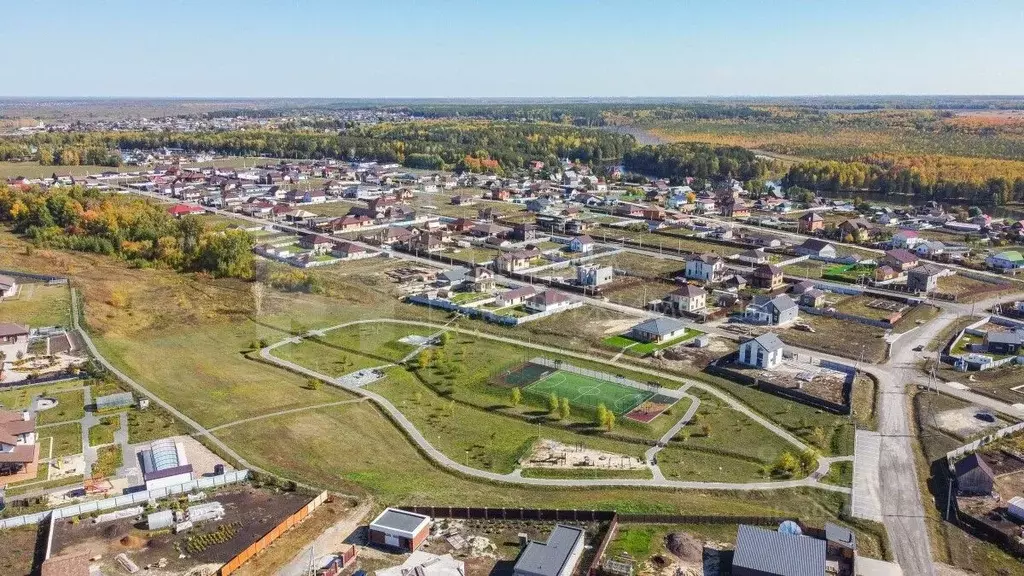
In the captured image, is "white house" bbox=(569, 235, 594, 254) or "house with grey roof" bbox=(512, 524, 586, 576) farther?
"white house" bbox=(569, 235, 594, 254)

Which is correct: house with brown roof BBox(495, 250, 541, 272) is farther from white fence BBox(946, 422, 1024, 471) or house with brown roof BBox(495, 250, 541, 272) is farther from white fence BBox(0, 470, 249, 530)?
white fence BBox(946, 422, 1024, 471)

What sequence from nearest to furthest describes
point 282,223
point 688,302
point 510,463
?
point 510,463
point 688,302
point 282,223

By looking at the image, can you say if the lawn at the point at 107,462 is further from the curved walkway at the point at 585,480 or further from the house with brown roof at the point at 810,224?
the house with brown roof at the point at 810,224

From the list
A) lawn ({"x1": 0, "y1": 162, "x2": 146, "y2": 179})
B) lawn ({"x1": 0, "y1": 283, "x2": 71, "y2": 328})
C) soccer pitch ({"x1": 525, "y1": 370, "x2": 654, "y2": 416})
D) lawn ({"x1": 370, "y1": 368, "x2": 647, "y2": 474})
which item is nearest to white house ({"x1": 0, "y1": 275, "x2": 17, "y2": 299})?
lawn ({"x1": 0, "y1": 283, "x2": 71, "y2": 328})

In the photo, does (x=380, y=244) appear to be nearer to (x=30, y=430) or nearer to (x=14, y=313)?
(x=14, y=313)

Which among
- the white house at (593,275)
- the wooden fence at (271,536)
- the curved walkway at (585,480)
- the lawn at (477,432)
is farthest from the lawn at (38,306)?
the white house at (593,275)

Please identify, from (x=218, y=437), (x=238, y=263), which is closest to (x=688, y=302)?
(x=218, y=437)
